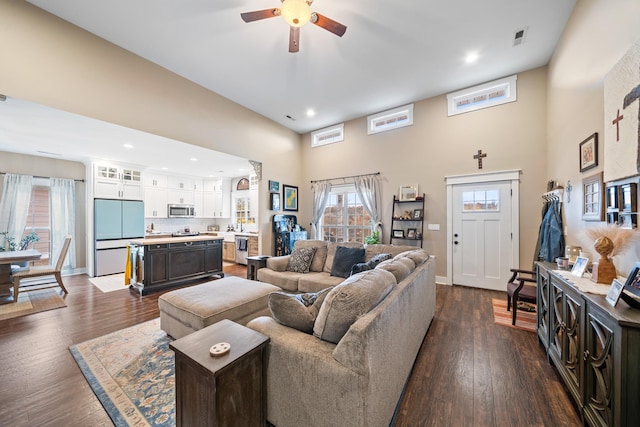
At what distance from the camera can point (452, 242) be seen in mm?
4621

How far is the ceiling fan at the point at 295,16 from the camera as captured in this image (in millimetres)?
2219

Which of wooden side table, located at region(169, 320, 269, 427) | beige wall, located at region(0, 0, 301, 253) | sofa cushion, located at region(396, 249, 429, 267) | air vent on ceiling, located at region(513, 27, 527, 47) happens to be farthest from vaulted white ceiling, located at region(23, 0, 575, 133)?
wooden side table, located at region(169, 320, 269, 427)

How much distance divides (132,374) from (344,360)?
80.7 inches

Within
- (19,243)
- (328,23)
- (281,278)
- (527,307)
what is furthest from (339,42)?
(19,243)

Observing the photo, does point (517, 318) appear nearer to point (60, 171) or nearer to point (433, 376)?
point (433, 376)

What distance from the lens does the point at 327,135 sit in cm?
645

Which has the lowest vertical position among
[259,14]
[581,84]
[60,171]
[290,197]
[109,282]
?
[109,282]

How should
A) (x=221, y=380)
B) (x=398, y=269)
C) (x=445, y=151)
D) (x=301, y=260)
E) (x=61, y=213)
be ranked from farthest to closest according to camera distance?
(x=61, y=213) → (x=445, y=151) → (x=301, y=260) → (x=398, y=269) → (x=221, y=380)

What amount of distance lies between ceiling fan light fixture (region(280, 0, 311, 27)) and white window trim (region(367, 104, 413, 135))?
11.4 ft

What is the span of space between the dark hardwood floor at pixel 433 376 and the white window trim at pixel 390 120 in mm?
3929

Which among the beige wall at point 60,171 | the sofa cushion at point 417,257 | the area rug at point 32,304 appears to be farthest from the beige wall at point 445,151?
the beige wall at point 60,171

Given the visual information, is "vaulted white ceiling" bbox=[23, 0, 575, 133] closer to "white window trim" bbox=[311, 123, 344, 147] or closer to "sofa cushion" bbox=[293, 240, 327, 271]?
"white window trim" bbox=[311, 123, 344, 147]

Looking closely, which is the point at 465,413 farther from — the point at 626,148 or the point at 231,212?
the point at 231,212

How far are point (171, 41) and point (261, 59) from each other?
122 cm
